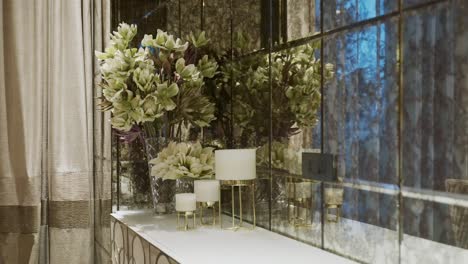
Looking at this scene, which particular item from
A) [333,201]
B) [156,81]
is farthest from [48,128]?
[333,201]

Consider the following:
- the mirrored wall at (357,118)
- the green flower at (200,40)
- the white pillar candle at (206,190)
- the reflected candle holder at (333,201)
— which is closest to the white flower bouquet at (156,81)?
the green flower at (200,40)

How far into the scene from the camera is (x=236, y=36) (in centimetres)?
181

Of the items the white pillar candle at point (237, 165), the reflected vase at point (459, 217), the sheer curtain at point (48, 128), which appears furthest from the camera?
the sheer curtain at point (48, 128)

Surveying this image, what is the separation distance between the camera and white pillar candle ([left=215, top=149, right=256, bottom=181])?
4.77 ft

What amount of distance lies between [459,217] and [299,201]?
1.80ft

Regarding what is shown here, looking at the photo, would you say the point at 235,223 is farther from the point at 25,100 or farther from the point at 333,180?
the point at 25,100

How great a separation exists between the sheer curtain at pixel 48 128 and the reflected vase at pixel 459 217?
1.80 meters

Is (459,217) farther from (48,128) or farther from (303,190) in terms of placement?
(48,128)

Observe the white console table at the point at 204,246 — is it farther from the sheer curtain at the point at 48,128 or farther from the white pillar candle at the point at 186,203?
the sheer curtain at the point at 48,128

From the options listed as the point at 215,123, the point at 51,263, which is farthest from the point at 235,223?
the point at 51,263

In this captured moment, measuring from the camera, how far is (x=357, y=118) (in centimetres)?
116

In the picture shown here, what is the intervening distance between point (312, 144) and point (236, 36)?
24.4 inches

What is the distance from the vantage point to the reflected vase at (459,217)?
887mm

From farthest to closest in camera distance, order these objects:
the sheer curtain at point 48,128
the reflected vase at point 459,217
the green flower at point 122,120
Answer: the sheer curtain at point 48,128 → the green flower at point 122,120 → the reflected vase at point 459,217
